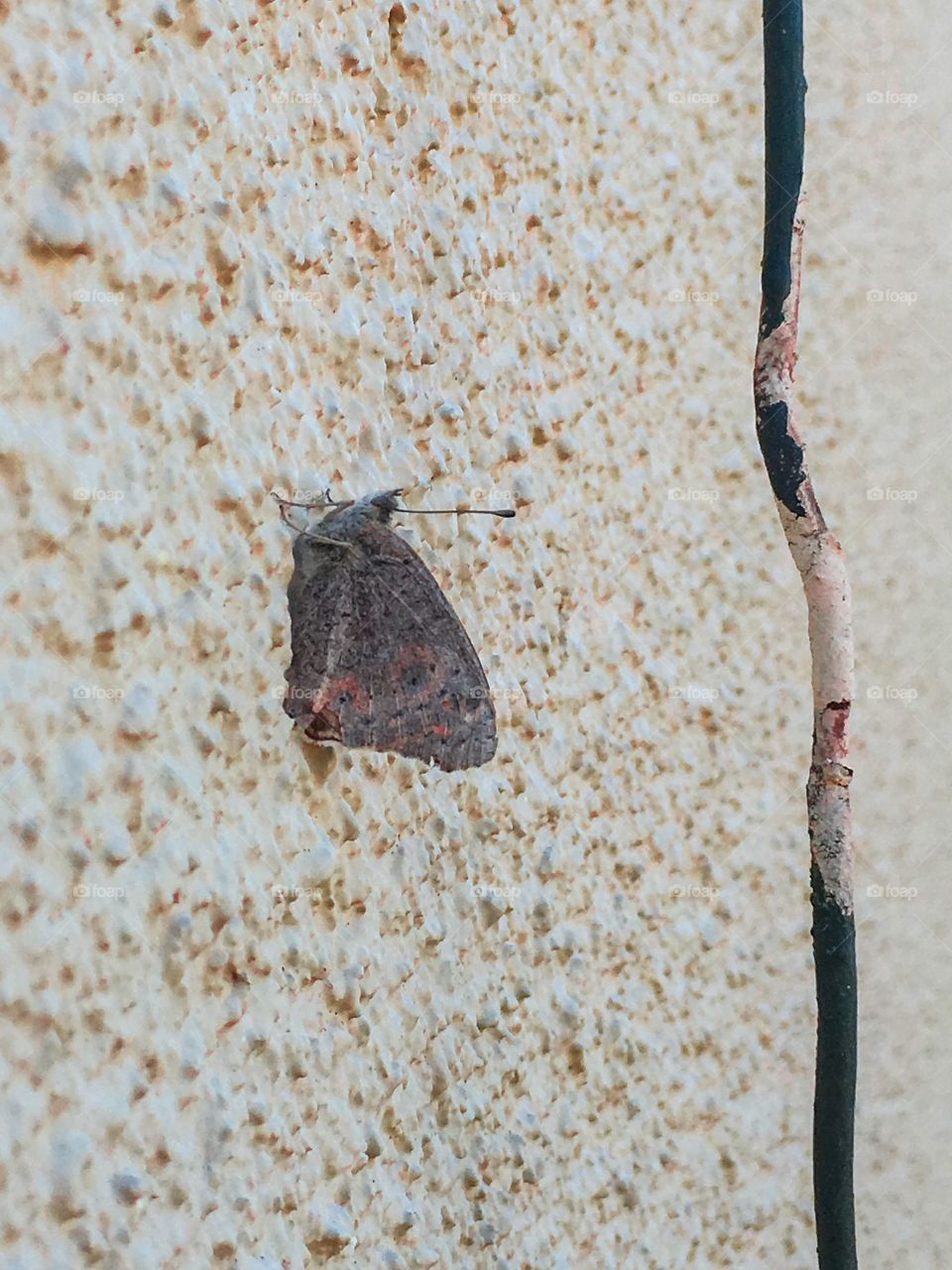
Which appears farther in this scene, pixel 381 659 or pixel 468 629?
pixel 468 629

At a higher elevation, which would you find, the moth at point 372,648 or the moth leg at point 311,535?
the moth leg at point 311,535

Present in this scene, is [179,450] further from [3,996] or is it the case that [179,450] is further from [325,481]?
[3,996]

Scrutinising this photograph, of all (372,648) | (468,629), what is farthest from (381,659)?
(468,629)

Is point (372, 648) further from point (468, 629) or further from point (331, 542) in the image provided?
point (468, 629)

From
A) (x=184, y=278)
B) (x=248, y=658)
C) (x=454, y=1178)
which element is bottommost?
(x=454, y=1178)

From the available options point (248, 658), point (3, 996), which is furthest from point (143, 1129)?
point (248, 658)

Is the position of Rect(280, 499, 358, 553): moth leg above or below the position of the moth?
above
